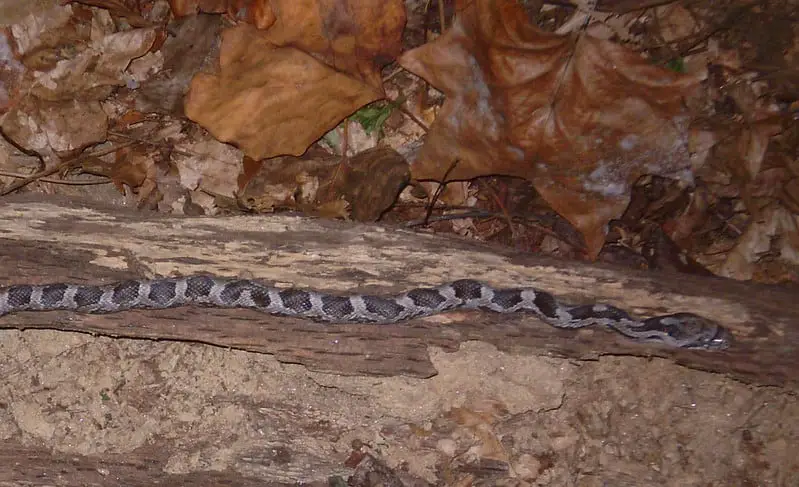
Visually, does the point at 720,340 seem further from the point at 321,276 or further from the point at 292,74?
the point at 292,74

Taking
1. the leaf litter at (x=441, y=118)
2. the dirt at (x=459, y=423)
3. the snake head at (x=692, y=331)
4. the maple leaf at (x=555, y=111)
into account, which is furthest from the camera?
the leaf litter at (x=441, y=118)

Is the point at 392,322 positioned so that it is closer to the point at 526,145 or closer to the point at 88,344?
the point at 526,145

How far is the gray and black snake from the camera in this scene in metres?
5.14

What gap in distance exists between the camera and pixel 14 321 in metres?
5.37

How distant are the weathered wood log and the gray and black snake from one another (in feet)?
0.24

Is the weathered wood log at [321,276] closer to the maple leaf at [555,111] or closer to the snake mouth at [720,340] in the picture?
the snake mouth at [720,340]

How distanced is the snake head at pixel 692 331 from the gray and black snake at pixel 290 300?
7.0 inches

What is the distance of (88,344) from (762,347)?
233 inches

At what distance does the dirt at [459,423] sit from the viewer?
5363 mm

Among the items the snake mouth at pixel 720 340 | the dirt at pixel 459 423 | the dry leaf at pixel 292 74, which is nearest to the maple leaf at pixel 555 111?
the dry leaf at pixel 292 74

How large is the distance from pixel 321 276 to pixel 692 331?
304 centimetres

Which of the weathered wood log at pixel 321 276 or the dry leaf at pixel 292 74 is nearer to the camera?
the weathered wood log at pixel 321 276

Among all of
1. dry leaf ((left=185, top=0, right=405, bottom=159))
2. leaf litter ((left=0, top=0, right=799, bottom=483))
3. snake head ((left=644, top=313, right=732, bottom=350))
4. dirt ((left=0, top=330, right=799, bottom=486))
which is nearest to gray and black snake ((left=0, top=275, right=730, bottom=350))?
snake head ((left=644, top=313, right=732, bottom=350))

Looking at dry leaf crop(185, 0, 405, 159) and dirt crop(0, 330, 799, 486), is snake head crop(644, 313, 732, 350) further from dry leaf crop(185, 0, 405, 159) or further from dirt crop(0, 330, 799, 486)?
dry leaf crop(185, 0, 405, 159)
